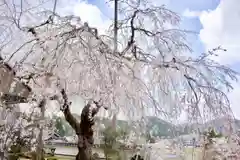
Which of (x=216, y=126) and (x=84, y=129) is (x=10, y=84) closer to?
(x=84, y=129)

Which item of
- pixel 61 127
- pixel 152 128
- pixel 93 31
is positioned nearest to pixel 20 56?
pixel 93 31

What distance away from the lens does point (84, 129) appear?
1854 mm

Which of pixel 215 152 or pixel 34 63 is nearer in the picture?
pixel 34 63

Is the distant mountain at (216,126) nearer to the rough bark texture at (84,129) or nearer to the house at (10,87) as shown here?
the rough bark texture at (84,129)

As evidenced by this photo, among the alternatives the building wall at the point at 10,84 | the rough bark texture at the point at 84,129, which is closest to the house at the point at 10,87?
the building wall at the point at 10,84

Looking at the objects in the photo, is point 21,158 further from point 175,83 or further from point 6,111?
point 175,83

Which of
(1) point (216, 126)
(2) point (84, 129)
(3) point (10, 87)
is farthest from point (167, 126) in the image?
(3) point (10, 87)

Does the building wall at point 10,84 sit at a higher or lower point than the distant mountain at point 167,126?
higher

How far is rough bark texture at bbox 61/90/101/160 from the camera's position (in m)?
1.80

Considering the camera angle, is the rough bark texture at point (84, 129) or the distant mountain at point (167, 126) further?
the distant mountain at point (167, 126)

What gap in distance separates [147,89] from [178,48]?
0.29m

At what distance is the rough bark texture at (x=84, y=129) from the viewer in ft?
5.90

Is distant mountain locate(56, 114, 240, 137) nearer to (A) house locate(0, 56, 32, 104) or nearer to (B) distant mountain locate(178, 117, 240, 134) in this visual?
(B) distant mountain locate(178, 117, 240, 134)

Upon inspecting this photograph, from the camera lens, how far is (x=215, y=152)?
2246 mm
